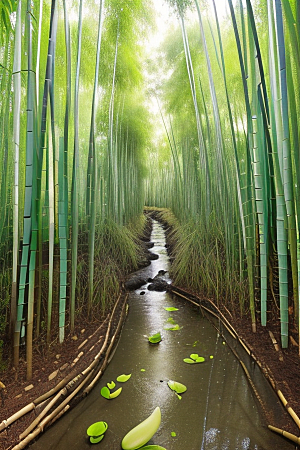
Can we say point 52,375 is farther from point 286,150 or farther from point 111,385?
point 286,150

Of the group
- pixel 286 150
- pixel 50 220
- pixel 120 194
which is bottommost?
pixel 50 220

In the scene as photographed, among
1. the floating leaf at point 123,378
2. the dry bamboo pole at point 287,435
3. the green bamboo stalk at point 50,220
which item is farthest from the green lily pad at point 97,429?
the dry bamboo pole at point 287,435

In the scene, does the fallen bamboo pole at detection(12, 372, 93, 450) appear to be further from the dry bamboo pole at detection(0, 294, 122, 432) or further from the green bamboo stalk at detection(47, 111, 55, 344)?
the green bamboo stalk at detection(47, 111, 55, 344)

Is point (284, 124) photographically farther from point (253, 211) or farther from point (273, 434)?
point (273, 434)

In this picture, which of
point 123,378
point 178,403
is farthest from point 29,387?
point 178,403

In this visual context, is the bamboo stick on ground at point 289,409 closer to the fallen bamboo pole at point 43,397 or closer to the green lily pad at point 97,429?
the green lily pad at point 97,429

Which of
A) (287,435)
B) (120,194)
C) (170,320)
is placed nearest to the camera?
(287,435)

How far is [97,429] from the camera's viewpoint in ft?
3.30

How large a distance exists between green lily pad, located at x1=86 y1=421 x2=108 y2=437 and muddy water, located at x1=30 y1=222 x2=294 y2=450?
24 mm

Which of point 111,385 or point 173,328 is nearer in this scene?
point 111,385

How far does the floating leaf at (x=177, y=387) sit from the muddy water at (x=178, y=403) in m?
0.02

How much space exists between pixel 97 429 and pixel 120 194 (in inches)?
109

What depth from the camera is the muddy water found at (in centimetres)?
97

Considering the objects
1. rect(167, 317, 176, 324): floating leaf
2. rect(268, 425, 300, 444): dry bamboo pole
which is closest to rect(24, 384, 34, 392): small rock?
rect(268, 425, 300, 444): dry bamboo pole
